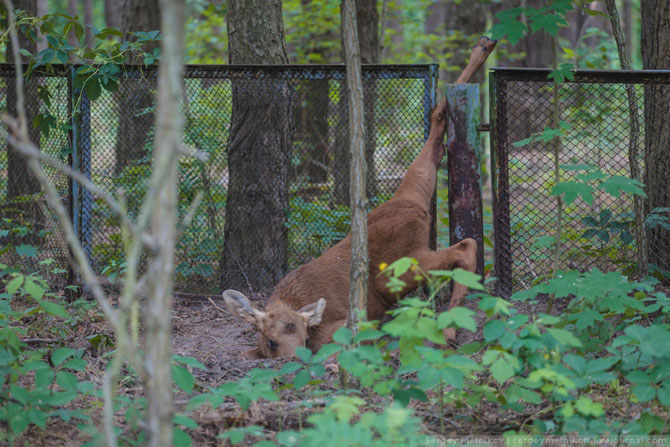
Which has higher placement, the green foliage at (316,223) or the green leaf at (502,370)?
the green foliage at (316,223)

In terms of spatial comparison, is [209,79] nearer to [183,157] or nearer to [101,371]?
[183,157]

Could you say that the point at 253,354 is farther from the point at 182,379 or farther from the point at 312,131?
the point at 312,131

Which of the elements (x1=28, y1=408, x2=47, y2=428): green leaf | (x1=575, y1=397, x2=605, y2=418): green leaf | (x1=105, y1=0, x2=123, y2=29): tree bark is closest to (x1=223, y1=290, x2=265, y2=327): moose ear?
(x1=28, y1=408, x2=47, y2=428): green leaf

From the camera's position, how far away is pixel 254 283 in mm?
6723

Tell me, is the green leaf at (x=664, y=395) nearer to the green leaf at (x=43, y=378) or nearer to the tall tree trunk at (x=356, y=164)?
the tall tree trunk at (x=356, y=164)

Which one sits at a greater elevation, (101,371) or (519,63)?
(519,63)

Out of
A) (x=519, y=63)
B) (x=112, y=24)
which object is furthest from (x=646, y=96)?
(x=112, y=24)

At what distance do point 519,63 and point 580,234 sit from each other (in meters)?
13.3

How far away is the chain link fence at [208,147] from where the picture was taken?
6375 mm

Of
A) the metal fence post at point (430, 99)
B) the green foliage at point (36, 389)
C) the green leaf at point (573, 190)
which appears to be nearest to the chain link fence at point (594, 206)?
the metal fence post at point (430, 99)

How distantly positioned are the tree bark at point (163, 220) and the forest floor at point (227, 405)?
1.15 meters

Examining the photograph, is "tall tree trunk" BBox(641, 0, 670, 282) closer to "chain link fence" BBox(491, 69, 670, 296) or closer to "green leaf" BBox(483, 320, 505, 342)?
"chain link fence" BBox(491, 69, 670, 296)

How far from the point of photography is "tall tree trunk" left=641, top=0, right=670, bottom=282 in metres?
5.76

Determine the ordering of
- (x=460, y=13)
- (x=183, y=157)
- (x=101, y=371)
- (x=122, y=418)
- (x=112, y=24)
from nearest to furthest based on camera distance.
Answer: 1. (x=122, y=418)
2. (x=101, y=371)
3. (x=183, y=157)
4. (x=460, y=13)
5. (x=112, y=24)
